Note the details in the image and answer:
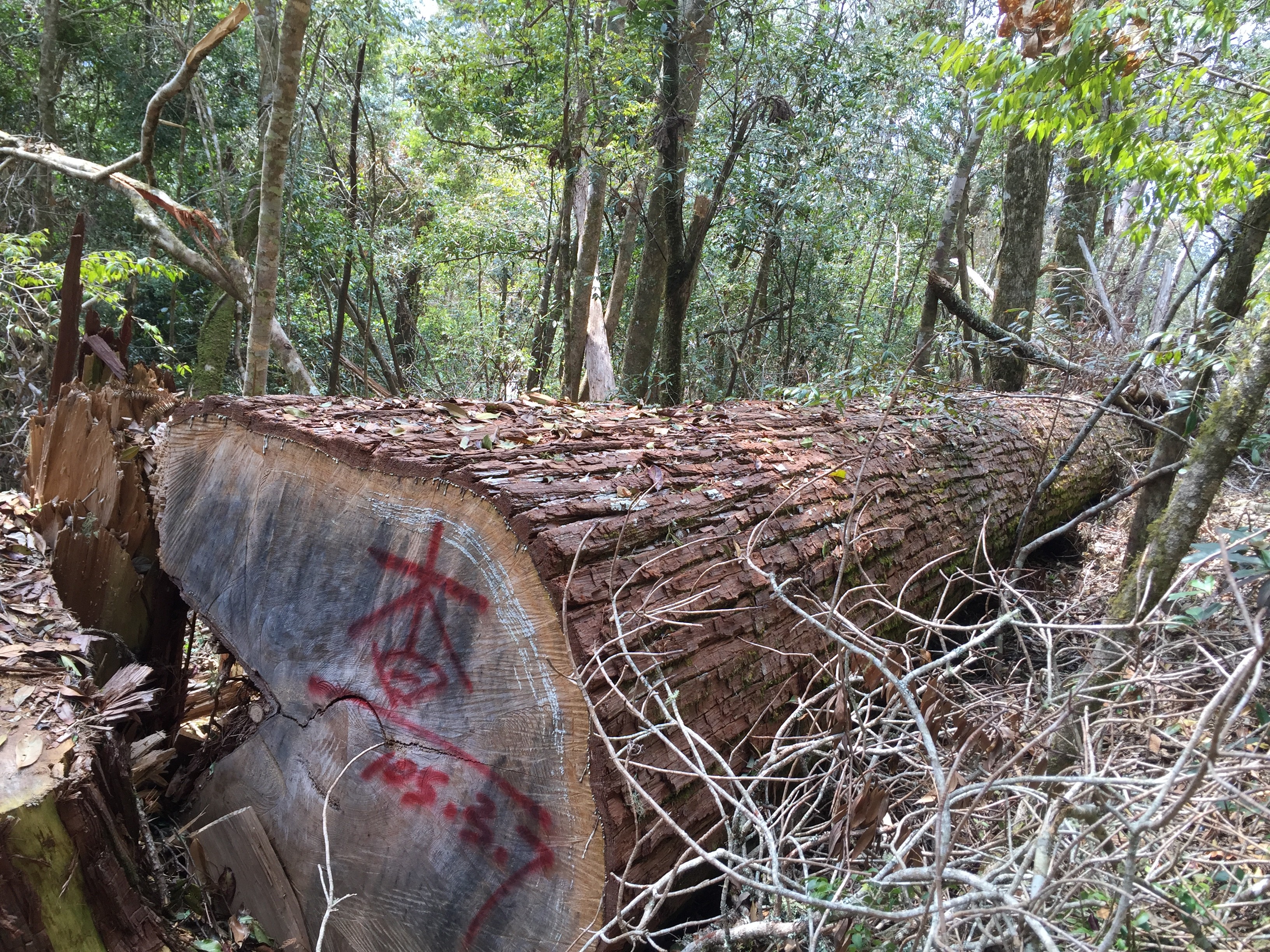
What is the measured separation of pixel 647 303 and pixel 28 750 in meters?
5.70

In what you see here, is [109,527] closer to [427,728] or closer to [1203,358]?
[427,728]

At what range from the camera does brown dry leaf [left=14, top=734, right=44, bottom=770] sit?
60.5 inches

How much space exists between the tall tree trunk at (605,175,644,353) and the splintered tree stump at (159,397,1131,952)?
479 centimetres

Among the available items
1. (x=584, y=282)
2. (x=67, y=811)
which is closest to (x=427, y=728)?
(x=67, y=811)

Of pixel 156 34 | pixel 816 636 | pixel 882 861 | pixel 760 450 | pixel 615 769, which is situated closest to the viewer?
pixel 615 769

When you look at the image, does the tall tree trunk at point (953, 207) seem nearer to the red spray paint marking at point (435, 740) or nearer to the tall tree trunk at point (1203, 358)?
the tall tree trunk at point (1203, 358)

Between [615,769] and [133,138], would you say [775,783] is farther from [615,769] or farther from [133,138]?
[133,138]

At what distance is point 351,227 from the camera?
7.95m

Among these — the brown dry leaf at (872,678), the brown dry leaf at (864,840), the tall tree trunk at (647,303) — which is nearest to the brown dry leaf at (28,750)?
the brown dry leaf at (864,840)

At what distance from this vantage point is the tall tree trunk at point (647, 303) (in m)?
6.32

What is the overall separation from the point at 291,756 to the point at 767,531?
5.00 feet

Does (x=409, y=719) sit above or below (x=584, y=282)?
below

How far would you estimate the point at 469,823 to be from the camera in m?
1.52

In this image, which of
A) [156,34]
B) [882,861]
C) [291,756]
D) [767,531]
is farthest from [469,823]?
[156,34]
